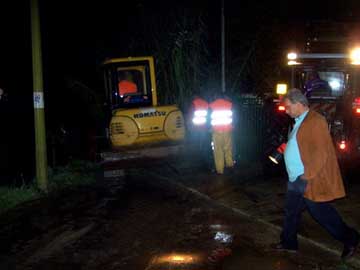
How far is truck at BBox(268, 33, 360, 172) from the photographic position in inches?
392

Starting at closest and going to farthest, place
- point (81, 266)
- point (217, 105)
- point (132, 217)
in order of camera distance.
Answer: point (81, 266) < point (132, 217) < point (217, 105)

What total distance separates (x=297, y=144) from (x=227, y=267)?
1.43 metres

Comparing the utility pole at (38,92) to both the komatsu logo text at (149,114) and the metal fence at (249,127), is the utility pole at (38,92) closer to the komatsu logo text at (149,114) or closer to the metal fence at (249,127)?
the komatsu logo text at (149,114)

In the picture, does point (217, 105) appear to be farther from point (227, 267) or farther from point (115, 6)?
point (115, 6)

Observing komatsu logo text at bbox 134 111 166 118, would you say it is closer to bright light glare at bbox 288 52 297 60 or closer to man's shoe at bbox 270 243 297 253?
bright light glare at bbox 288 52 297 60

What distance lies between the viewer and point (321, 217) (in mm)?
5426

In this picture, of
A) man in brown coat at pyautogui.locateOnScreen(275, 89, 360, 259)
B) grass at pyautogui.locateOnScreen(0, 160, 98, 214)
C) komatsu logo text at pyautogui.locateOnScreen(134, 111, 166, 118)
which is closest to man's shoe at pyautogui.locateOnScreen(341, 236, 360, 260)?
man in brown coat at pyautogui.locateOnScreen(275, 89, 360, 259)

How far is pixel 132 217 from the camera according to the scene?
7.62 meters

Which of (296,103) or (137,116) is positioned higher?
(296,103)

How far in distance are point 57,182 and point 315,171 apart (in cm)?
620

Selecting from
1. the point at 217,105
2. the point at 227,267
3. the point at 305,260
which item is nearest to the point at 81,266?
the point at 227,267

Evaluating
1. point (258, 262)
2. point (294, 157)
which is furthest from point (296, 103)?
point (258, 262)

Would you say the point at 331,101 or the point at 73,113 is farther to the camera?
the point at 73,113

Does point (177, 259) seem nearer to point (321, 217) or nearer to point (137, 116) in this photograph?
point (321, 217)
